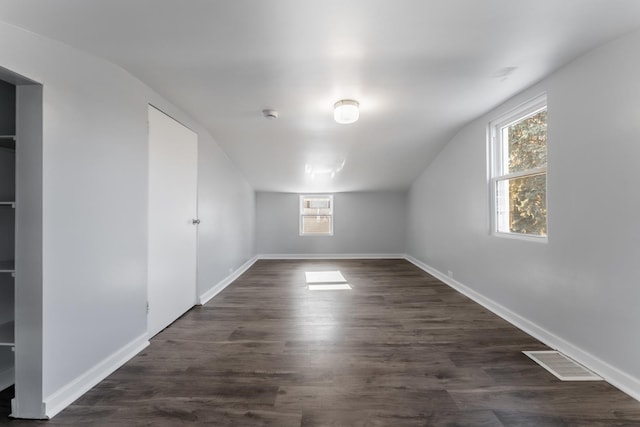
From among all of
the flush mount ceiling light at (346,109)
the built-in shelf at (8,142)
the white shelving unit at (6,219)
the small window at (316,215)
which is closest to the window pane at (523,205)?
the flush mount ceiling light at (346,109)

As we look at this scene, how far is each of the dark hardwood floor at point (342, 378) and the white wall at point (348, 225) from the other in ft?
12.3

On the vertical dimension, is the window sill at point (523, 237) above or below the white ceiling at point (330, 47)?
below

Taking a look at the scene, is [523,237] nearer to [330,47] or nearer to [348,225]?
[330,47]

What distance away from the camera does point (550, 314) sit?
2371mm

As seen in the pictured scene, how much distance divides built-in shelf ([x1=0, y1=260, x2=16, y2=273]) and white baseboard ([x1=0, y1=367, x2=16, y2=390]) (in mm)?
762

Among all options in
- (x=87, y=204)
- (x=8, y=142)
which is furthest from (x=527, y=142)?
(x=8, y=142)

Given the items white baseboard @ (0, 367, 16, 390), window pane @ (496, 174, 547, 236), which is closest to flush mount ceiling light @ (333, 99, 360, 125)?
window pane @ (496, 174, 547, 236)

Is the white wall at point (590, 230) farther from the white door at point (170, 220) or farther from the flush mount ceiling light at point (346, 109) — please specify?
the white door at point (170, 220)

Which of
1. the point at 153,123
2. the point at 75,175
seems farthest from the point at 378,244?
the point at 75,175

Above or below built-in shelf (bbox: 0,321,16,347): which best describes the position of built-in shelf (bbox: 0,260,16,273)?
above

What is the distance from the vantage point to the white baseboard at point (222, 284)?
3.51 m

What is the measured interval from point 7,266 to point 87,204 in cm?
53

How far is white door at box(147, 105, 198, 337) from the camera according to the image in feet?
8.28

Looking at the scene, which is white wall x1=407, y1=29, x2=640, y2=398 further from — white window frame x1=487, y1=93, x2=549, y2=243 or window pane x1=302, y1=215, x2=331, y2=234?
window pane x1=302, y1=215, x2=331, y2=234
